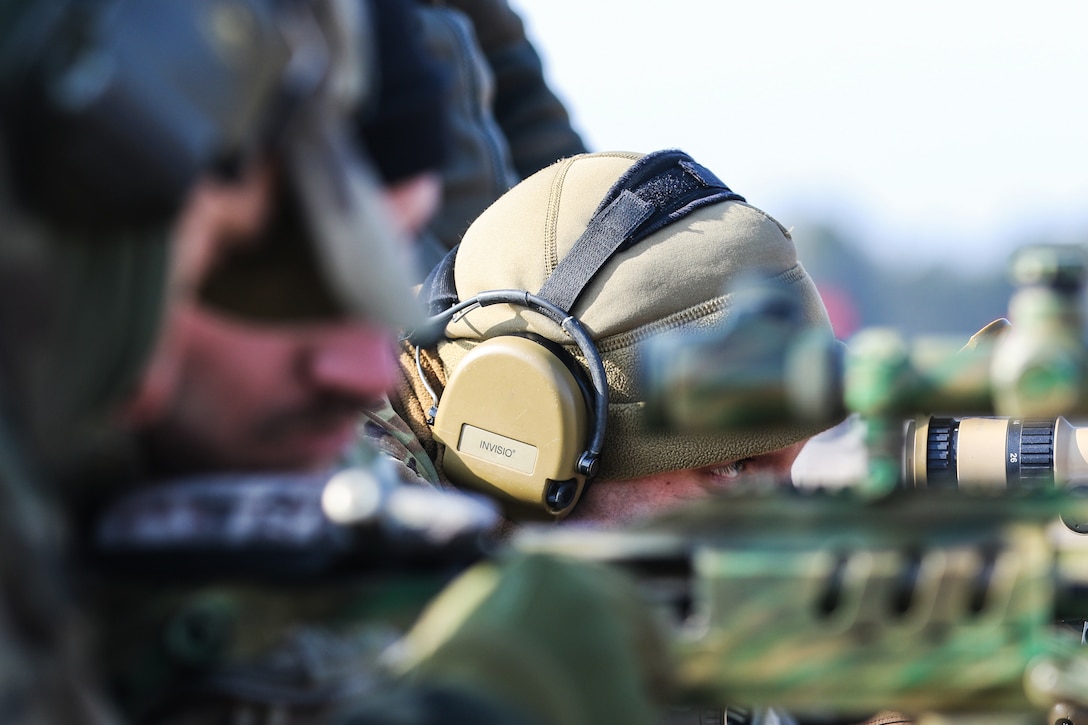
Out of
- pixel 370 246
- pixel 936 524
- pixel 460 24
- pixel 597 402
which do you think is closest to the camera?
pixel 370 246

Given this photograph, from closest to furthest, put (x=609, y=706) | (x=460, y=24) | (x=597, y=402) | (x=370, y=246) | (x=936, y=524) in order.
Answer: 1. (x=609, y=706)
2. (x=370, y=246)
3. (x=936, y=524)
4. (x=597, y=402)
5. (x=460, y=24)

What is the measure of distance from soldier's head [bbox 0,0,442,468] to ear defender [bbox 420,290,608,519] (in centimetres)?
130

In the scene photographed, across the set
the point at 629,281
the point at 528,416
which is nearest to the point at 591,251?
the point at 629,281

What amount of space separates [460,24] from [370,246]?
3.75 metres

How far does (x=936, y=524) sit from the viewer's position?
6.28 feet

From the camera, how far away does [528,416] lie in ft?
10.8

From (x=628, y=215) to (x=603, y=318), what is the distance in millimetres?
227

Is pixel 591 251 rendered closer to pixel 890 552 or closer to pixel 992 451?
pixel 992 451

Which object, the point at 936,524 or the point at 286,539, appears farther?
the point at 936,524

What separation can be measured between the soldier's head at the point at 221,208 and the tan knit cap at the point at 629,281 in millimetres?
1365

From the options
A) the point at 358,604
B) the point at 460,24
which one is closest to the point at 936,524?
the point at 358,604

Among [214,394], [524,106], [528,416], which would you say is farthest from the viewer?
[524,106]

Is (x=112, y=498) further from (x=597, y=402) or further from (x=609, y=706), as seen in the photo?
(x=597, y=402)

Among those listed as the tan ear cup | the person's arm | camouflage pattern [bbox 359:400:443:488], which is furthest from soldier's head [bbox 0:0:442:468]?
the person's arm
